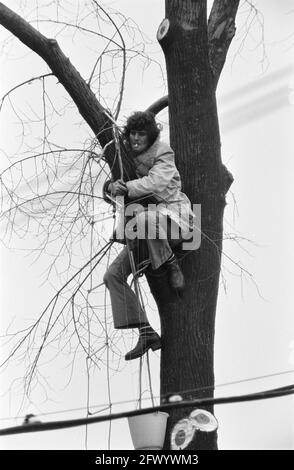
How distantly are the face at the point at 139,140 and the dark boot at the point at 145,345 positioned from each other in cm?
126

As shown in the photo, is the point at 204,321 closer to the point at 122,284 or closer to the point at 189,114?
the point at 122,284

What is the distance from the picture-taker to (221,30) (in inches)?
345

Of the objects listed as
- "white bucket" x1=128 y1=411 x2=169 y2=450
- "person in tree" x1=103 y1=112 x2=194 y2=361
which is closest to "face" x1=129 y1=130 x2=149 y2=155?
"person in tree" x1=103 y1=112 x2=194 y2=361

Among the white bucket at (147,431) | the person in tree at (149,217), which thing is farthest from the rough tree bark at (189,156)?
the white bucket at (147,431)

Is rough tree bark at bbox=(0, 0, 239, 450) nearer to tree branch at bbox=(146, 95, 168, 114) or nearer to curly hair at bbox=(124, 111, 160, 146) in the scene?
curly hair at bbox=(124, 111, 160, 146)

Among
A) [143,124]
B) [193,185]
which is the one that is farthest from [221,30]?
[193,185]

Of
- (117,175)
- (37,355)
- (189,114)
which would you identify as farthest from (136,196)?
(37,355)

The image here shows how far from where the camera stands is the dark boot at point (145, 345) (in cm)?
796

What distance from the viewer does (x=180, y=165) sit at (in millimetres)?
8258

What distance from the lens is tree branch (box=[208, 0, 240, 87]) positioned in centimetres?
874

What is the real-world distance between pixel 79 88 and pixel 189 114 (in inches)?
30.5

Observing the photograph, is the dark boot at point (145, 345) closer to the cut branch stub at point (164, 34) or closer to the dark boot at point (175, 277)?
the dark boot at point (175, 277)

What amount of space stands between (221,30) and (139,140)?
115 cm
